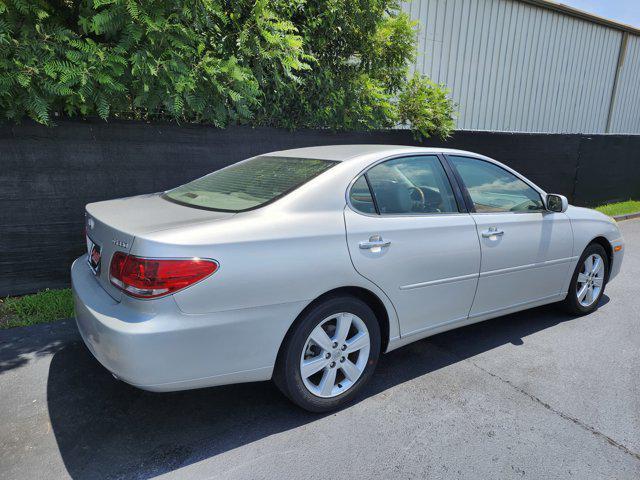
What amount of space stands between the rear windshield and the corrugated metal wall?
6.99m

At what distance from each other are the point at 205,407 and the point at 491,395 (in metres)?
1.87

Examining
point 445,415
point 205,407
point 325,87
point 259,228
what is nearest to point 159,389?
point 205,407

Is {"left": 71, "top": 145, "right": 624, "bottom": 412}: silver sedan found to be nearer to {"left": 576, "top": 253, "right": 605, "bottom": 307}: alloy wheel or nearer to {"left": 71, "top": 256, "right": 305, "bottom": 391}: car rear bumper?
{"left": 71, "top": 256, "right": 305, "bottom": 391}: car rear bumper

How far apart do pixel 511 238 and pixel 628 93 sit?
1444 cm

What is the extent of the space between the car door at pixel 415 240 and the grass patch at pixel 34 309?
2.98 metres

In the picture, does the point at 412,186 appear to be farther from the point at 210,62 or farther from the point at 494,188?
the point at 210,62

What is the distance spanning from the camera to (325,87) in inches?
245

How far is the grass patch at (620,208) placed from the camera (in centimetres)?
1014

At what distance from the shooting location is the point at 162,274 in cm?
224

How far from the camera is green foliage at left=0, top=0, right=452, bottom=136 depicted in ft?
13.1

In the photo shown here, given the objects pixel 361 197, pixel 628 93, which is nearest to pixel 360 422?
pixel 361 197

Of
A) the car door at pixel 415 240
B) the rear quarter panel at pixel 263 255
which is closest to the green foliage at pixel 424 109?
the car door at pixel 415 240

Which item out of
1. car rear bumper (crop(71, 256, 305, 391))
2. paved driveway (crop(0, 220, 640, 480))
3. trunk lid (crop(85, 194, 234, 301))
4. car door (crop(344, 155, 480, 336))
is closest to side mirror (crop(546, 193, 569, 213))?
car door (crop(344, 155, 480, 336))

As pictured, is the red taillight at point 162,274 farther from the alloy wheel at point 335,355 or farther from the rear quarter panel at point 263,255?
the alloy wheel at point 335,355
